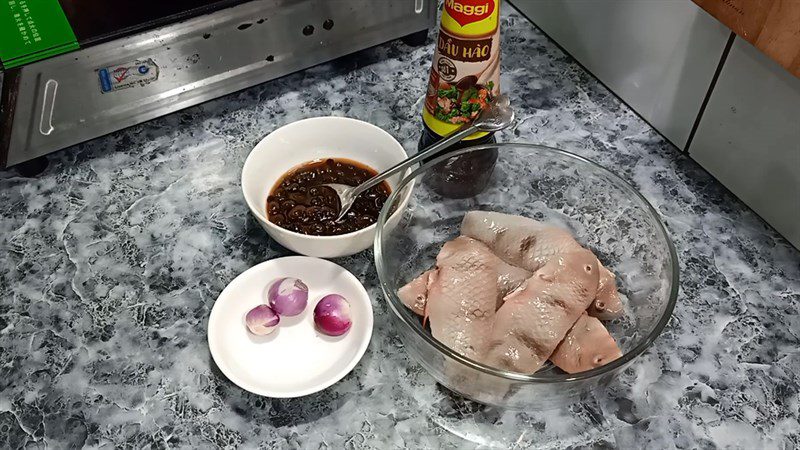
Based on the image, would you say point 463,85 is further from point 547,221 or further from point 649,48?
point 649,48

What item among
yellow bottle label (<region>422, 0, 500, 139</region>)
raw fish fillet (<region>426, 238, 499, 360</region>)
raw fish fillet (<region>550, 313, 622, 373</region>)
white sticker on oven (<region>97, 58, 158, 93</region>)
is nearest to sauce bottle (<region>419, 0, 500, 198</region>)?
yellow bottle label (<region>422, 0, 500, 139</region>)

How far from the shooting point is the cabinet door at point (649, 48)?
3.05 ft

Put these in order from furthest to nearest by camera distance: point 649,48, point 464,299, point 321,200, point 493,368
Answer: point 649,48 < point 321,200 < point 464,299 < point 493,368

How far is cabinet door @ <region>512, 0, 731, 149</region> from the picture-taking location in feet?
3.05

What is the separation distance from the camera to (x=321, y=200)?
89 centimetres

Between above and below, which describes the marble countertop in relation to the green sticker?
below

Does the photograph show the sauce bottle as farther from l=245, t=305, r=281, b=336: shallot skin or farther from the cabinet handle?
the cabinet handle

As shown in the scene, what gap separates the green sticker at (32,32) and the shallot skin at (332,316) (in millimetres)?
431

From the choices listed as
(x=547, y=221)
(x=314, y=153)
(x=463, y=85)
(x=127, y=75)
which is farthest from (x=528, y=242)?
(x=127, y=75)

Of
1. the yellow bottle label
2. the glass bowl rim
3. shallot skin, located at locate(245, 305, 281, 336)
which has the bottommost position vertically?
shallot skin, located at locate(245, 305, 281, 336)

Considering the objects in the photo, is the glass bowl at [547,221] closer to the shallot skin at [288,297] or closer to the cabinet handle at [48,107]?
the shallot skin at [288,297]

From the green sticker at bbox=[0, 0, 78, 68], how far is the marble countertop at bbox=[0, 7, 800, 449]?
220 millimetres

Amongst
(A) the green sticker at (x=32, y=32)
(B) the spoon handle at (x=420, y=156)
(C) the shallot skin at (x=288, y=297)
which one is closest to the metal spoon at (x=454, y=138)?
(B) the spoon handle at (x=420, y=156)

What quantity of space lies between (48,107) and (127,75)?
104 millimetres
